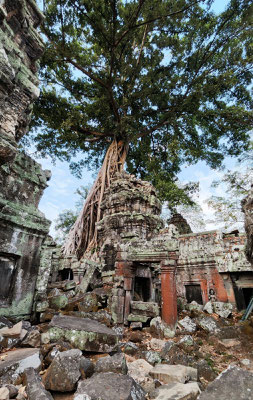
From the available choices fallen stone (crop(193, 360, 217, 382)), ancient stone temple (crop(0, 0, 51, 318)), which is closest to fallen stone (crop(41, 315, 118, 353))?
ancient stone temple (crop(0, 0, 51, 318))

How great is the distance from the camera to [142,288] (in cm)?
666

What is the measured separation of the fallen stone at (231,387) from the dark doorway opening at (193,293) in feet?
25.2

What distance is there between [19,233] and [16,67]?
260cm

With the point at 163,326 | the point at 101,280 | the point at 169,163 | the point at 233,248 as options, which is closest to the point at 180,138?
the point at 169,163

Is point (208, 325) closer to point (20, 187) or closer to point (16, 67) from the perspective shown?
point (20, 187)

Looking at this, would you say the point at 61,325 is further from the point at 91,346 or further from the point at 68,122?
the point at 68,122

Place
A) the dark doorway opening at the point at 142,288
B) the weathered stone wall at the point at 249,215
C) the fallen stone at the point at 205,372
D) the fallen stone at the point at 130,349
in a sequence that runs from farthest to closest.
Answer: the dark doorway opening at the point at 142,288 → the fallen stone at the point at 130,349 → the weathered stone wall at the point at 249,215 → the fallen stone at the point at 205,372

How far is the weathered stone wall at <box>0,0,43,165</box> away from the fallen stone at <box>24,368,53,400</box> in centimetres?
236

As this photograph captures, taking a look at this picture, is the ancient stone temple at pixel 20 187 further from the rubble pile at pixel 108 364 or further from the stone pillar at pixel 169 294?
the stone pillar at pixel 169 294

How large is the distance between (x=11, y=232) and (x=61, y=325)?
1678 mm

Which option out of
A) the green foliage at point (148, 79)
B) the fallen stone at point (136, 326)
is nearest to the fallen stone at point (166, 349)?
the fallen stone at point (136, 326)

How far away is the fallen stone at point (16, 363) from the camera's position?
6.34 ft

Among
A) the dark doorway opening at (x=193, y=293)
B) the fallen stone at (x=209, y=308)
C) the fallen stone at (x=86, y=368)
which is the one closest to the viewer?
the fallen stone at (x=86, y=368)

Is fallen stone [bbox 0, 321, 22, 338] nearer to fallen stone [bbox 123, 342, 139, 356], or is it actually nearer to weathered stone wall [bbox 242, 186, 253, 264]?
fallen stone [bbox 123, 342, 139, 356]
